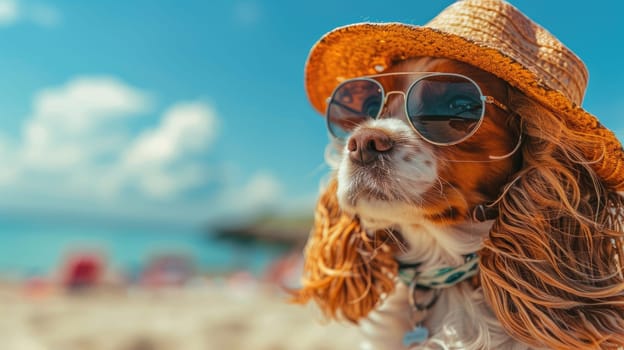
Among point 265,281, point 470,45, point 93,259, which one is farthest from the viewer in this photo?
point 265,281

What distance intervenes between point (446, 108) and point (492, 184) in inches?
9.0

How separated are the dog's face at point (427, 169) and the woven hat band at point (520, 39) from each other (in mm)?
96

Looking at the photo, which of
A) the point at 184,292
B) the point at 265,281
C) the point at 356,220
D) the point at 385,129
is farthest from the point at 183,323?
the point at 265,281

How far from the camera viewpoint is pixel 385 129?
1480mm

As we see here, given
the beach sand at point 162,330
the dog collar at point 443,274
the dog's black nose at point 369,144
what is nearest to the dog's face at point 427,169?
the dog's black nose at point 369,144

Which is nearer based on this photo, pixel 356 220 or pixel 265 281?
pixel 356 220

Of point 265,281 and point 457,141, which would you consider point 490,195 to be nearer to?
point 457,141

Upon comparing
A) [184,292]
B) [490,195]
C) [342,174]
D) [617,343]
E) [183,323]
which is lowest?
[617,343]

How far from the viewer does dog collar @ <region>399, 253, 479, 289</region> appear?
1562 mm

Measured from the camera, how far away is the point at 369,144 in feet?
4.76

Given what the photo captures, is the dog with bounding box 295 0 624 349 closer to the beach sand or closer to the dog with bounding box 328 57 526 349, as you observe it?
the dog with bounding box 328 57 526 349

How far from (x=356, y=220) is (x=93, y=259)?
21.6ft

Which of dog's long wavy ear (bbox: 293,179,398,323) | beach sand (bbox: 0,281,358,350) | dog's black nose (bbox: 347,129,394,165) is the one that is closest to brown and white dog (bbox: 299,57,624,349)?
dog's black nose (bbox: 347,129,394,165)

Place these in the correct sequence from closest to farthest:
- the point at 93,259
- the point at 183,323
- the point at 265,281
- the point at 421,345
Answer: the point at 421,345
the point at 183,323
the point at 93,259
the point at 265,281
